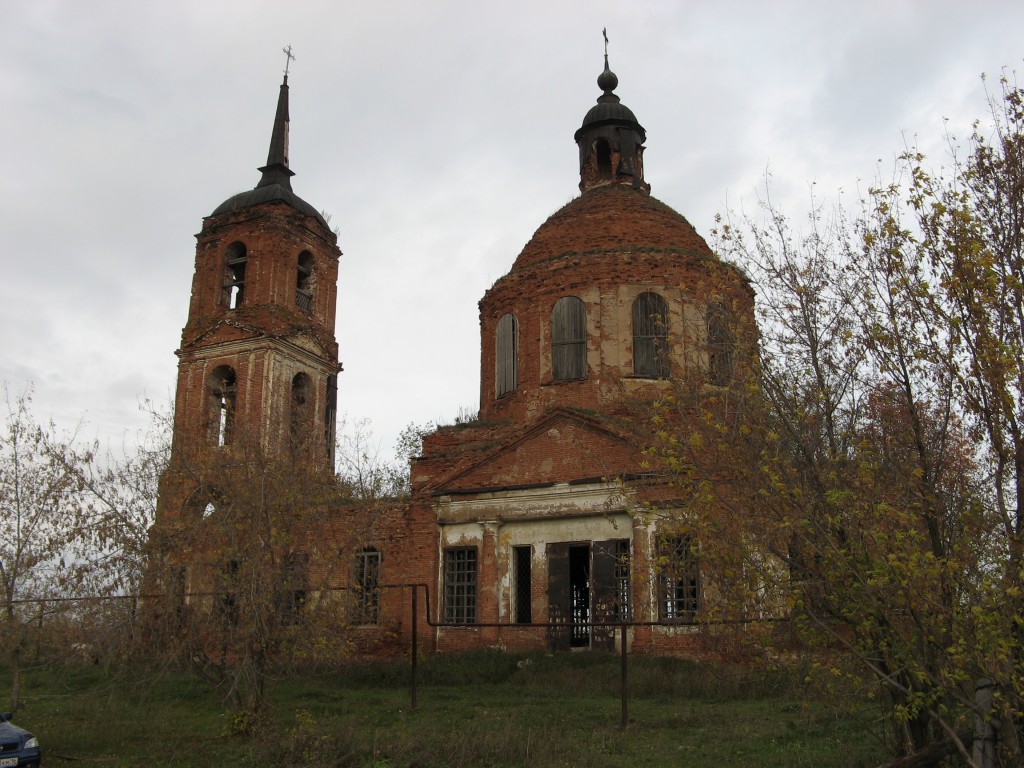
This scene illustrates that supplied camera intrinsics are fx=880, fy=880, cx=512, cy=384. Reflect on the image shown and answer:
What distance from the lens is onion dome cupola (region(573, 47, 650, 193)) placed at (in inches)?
977

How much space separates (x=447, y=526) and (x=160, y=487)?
23.1ft

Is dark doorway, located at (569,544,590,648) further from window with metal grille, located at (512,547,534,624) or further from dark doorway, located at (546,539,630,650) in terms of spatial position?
window with metal grille, located at (512,547,534,624)

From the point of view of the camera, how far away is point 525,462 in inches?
702

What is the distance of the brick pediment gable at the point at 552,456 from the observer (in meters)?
17.1

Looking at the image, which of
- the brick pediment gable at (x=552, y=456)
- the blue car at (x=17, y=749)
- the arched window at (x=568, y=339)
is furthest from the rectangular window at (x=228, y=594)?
the arched window at (x=568, y=339)

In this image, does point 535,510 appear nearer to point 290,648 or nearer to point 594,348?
point 594,348

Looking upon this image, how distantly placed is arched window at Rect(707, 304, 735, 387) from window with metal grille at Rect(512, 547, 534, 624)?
→ 9.69 m

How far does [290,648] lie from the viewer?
10414 mm

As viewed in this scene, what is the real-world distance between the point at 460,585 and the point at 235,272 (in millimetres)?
15647

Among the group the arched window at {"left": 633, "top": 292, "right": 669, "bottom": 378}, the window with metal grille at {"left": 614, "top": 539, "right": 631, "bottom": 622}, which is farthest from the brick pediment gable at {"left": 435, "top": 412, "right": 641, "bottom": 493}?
the arched window at {"left": 633, "top": 292, "right": 669, "bottom": 378}

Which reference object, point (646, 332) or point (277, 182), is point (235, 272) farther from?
point (646, 332)

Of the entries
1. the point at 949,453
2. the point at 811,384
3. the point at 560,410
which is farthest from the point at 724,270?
the point at 560,410

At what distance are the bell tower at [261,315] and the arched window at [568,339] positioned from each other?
27.6ft

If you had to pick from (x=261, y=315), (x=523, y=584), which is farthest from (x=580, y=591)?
(x=261, y=315)
